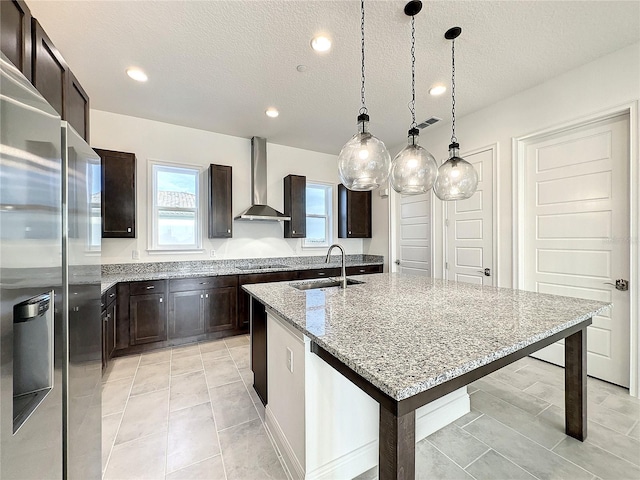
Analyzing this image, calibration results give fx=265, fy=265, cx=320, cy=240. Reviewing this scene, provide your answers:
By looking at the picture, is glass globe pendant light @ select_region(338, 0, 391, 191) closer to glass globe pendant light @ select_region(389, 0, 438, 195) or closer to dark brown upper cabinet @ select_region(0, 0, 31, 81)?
glass globe pendant light @ select_region(389, 0, 438, 195)

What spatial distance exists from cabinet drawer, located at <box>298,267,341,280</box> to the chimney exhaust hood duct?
925 millimetres

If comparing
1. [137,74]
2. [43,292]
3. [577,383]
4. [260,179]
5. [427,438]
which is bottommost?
[427,438]

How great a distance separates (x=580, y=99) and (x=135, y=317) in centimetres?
523

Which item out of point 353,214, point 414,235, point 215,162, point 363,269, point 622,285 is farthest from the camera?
point 353,214

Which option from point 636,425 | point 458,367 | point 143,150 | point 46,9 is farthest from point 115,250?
point 636,425

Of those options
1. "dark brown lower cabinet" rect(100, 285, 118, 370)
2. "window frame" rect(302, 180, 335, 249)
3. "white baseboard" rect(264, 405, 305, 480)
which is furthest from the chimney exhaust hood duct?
"white baseboard" rect(264, 405, 305, 480)

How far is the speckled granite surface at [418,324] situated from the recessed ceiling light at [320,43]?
2050 millimetres

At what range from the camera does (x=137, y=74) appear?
8.55ft

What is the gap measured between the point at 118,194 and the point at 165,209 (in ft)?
2.06

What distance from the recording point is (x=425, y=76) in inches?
106

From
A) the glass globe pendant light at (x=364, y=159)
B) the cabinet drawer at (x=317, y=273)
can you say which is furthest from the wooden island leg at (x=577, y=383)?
the cabinet drawer at (x=317, y=273)

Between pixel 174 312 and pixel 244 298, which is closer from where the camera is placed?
pixel 174 312

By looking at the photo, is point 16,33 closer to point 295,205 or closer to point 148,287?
point 148,287

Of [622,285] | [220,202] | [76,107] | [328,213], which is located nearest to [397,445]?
[76,107]
